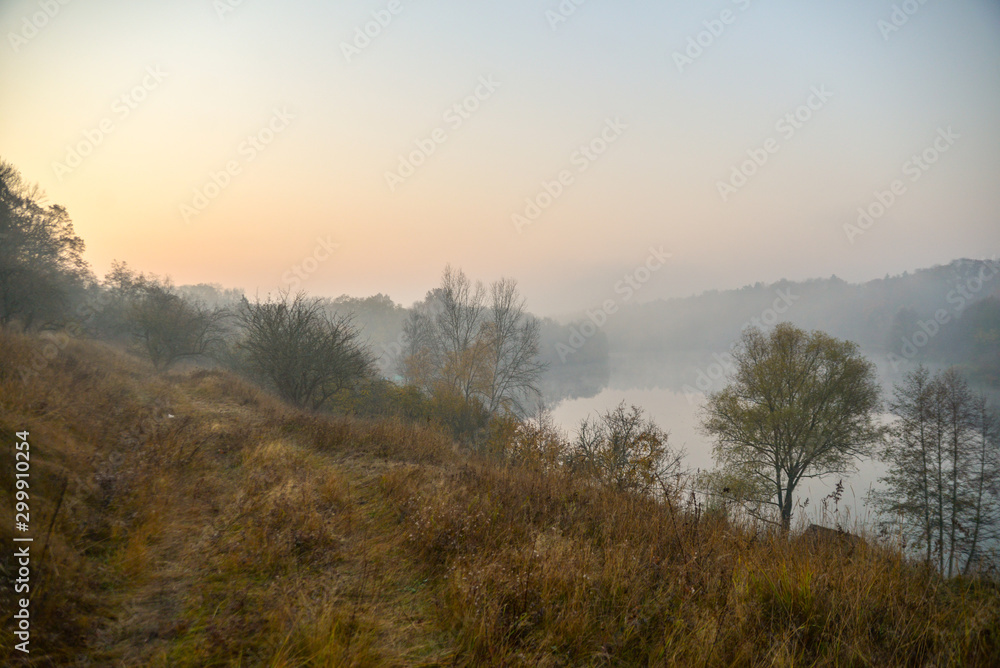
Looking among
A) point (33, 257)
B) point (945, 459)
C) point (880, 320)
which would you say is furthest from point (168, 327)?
point (880, 320)

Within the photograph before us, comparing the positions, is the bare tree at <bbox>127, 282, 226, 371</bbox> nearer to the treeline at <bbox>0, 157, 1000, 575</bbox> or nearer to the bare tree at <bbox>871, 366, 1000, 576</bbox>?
the treeline at <bbox>0, 157, 1000, 575</bbox>

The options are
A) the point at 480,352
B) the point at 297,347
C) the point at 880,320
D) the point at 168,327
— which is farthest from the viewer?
the point at 880,320

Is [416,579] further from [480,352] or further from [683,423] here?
[683,423]

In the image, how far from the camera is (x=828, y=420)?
65.6 feet

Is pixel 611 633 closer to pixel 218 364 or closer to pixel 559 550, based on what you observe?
pixel 559 550

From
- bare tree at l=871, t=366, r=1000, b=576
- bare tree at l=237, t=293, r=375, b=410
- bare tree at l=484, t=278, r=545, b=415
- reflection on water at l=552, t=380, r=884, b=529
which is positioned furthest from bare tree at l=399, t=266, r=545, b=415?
bare tree at l=871, t=366, r=1000, b=576

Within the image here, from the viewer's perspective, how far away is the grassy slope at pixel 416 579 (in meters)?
2.60

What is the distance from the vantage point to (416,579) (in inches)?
146

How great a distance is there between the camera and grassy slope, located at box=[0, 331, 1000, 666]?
2600mm

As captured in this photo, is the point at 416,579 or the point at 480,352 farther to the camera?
the point at 480,352

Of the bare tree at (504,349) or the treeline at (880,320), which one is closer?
the bare tree at (504,349)

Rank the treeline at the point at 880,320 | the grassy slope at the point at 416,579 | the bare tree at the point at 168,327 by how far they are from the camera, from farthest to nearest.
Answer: the treeline at the point at 880,320 < the bare tree at the point at 168,327 < the grassy slope at the point at 416,579

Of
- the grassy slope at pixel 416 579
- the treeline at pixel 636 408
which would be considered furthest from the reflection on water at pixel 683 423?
the grassy slope at pixel 416 579

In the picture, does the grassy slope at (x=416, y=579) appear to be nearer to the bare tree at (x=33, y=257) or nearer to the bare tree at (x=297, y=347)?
the bare tree at (x=297, y=347)
